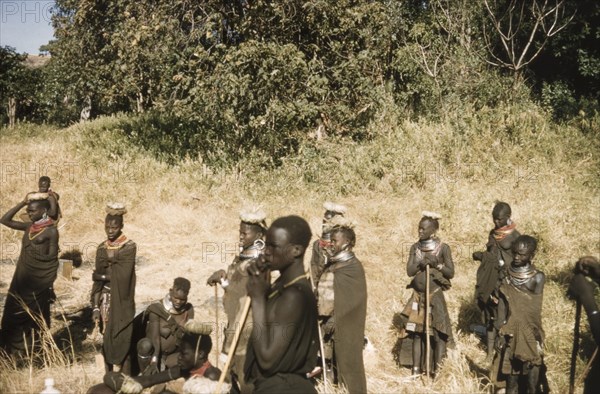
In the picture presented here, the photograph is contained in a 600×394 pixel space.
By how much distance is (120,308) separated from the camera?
5117 millimetres

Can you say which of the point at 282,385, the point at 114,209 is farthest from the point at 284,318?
the point at 114,209

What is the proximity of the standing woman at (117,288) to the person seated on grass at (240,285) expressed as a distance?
3.27 feet

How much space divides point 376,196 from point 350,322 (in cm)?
733

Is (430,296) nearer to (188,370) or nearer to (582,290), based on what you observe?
(582,290)

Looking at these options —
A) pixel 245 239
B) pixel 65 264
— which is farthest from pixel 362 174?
pixel 245 239

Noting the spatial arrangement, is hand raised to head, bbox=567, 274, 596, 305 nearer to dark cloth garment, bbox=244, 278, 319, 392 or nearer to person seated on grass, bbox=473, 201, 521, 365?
person seated on grass, bbox=473, 201, 521, 365

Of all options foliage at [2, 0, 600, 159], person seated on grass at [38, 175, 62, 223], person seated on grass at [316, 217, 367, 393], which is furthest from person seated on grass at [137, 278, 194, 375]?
foliage at [2, 0, 600, 159]

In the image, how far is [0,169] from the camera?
42.7 feet

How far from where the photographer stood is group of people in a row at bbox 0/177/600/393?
9.68 feet

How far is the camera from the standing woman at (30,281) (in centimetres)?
561

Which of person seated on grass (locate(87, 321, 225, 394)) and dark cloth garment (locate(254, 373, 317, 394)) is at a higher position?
dark cloth garment (locate(254, 373, 317, 394))

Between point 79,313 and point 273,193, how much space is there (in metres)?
5.41

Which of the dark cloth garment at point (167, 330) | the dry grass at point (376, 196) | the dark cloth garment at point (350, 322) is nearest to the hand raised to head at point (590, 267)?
the dark cloth garment at point (350, 322)

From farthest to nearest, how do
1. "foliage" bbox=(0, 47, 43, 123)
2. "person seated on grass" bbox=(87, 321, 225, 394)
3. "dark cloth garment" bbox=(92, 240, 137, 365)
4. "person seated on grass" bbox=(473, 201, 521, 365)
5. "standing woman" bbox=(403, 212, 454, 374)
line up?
"foliage" bbox=(0, 47, 43, 123)
"person seated on grass" bbox=(473, 201, 521, 365)
"standing woman" bbox=(403, 212, 454, 374)
"dark cloth garment" bbox=(92, 240, 137, 365)
"person seated on grass" bbox=(87, 321, 225, 394)
